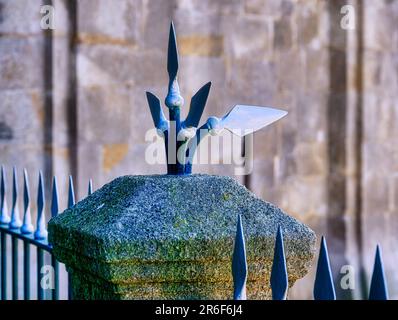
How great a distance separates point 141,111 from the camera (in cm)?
515

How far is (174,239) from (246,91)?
4183 millimetres

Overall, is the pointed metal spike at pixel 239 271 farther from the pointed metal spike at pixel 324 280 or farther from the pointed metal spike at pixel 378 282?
the pointed metal spike at pixel 378 282

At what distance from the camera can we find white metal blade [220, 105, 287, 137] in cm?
212

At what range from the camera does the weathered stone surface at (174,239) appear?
5.81 feet

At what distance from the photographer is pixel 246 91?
5.86 metres

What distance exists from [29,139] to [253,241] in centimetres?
322

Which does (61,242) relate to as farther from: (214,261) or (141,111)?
(141,111)

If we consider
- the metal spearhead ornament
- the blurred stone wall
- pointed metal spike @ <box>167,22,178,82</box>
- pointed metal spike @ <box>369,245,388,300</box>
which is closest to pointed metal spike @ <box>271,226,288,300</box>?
pointed metal spike @ <box>369,245,388,300</box>

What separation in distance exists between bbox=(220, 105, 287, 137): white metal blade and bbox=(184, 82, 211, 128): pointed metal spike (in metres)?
0.08

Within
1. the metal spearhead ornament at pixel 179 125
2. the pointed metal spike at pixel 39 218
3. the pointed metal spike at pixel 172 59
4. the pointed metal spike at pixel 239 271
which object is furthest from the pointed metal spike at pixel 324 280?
the pointed metal spike at pixel 39 218

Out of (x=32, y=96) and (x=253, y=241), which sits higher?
(x=32, y=96)

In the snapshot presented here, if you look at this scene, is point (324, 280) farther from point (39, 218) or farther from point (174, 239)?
point (39, 218)

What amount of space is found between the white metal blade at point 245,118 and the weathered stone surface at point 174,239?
0.65ft
